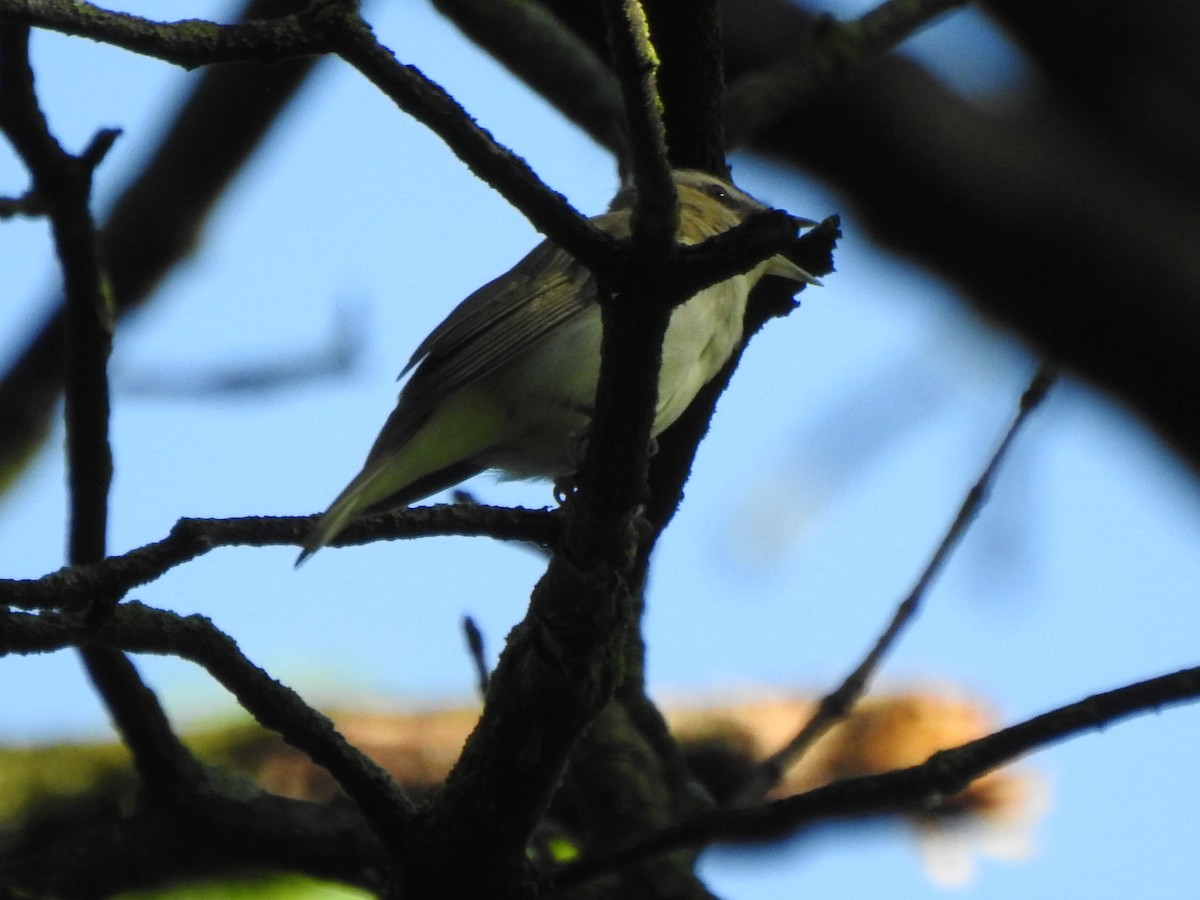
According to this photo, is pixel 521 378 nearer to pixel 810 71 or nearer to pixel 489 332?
pixel 489 332

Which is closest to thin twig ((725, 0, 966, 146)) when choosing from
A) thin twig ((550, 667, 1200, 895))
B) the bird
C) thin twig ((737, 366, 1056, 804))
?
the bird

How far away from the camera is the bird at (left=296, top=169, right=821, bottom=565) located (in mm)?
4883

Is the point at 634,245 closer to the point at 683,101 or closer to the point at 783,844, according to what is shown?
the point at 683,101

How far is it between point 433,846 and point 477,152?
1.44 meters

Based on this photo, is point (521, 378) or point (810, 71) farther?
point (810, 71)

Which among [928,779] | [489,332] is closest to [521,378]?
[489,332]

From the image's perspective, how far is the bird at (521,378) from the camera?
4883 millimetres

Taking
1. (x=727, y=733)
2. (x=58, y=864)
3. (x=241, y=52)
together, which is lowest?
(x=58, y=864)

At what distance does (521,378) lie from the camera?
5070 millimetres

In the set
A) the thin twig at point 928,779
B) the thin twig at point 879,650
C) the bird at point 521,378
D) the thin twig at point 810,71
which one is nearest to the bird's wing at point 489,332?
the bird at point 521,378

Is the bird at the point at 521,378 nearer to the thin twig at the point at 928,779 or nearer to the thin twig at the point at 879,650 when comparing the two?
the thin twig at the point at 879,650

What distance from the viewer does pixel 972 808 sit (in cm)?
611

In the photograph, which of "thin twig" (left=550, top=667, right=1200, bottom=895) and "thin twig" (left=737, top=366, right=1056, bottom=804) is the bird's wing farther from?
"thin twig" (left=550, top=667, right=1200, bottom=895)

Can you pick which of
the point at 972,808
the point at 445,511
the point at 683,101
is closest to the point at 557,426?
the point at 683,101
